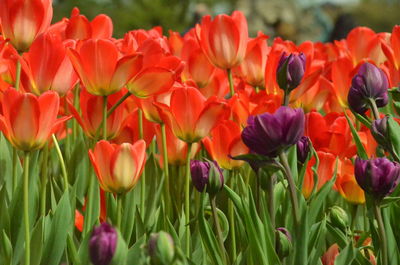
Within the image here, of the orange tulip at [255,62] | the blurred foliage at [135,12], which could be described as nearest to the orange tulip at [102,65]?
the orange tulip at [255,62]

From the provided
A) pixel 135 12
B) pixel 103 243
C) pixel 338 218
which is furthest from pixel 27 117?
pixel 135 12

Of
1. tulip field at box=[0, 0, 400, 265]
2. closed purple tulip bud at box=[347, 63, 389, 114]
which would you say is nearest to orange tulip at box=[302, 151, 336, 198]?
tulip field at box=[0, 0, 400, 265]

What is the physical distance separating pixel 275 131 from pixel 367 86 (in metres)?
0.47

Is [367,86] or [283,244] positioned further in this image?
[367,86]

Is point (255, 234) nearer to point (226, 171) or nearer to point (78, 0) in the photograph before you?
point (226, 171)

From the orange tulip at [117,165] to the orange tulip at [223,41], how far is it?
0.70 metres

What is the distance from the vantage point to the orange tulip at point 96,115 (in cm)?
178

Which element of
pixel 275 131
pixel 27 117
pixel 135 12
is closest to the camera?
pixel 275 131

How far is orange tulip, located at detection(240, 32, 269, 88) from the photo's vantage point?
2.45m

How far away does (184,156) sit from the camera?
6.40ft

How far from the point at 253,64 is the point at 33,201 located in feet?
3.27

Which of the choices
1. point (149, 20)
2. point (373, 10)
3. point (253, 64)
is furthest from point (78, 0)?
point (253, 64)

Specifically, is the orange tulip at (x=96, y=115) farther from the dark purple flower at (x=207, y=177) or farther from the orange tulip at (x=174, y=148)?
the dark purple flower at (x=207, y=177)

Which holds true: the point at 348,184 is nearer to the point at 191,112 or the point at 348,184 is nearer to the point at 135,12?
the point at 191,112
